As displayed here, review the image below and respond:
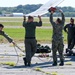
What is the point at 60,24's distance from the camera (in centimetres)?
1591

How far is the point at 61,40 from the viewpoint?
1597 centimetres

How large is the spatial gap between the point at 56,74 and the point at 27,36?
2.87 m

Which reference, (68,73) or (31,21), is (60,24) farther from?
(68,73)

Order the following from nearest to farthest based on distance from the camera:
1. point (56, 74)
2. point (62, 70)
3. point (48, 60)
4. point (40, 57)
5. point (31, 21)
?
point (56, 74), point (62, 70), point (31, 21), point (48, 60), point (40, 57)

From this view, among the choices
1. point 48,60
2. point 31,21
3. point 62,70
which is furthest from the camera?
point 48,60

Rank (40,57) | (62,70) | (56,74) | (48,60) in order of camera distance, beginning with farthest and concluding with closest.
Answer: (40,57) < (48,60) < (62,70) < (56,74)

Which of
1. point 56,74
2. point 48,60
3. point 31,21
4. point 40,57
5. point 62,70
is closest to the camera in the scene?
point 56,74

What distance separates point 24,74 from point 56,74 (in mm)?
964

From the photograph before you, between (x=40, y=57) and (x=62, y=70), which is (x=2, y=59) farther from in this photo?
(x=62, y=70)

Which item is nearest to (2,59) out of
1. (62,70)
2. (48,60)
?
(48,60)

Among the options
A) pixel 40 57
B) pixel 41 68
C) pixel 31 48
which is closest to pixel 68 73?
pixel 41 68

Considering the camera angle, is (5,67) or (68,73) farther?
(5,67)

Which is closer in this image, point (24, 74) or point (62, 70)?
point (24, 74)

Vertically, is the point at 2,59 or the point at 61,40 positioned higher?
the point at 61,40
